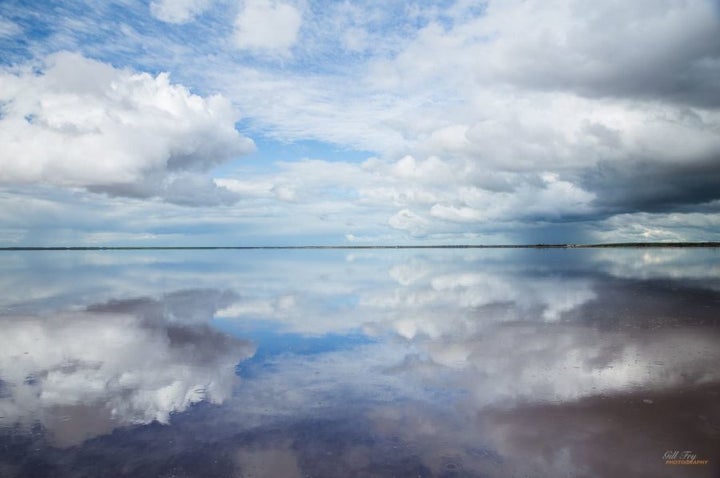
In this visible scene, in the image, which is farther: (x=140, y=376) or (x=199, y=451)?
(x=140, y=376)

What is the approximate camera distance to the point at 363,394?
1156 centimetres

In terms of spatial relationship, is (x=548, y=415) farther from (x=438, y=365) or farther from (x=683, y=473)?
(x=438, y=365)

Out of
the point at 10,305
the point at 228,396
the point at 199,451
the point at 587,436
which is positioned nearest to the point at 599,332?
the point at 587,436

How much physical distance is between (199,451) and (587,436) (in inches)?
291

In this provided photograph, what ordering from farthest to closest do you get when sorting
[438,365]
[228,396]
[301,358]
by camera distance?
[301,358]
[438,365]
[228,396]

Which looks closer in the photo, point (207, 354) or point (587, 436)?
point (587, 436)

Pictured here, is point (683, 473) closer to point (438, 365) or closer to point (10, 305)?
point (438, 365)

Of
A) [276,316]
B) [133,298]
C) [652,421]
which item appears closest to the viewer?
[652,421]

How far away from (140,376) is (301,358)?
4904 millimetres

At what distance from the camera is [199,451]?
27.4 feet

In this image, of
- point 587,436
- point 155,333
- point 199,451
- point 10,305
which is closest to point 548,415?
point 587,436

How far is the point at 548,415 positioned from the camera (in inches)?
391

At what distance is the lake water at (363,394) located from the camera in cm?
806

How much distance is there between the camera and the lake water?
8062mm
